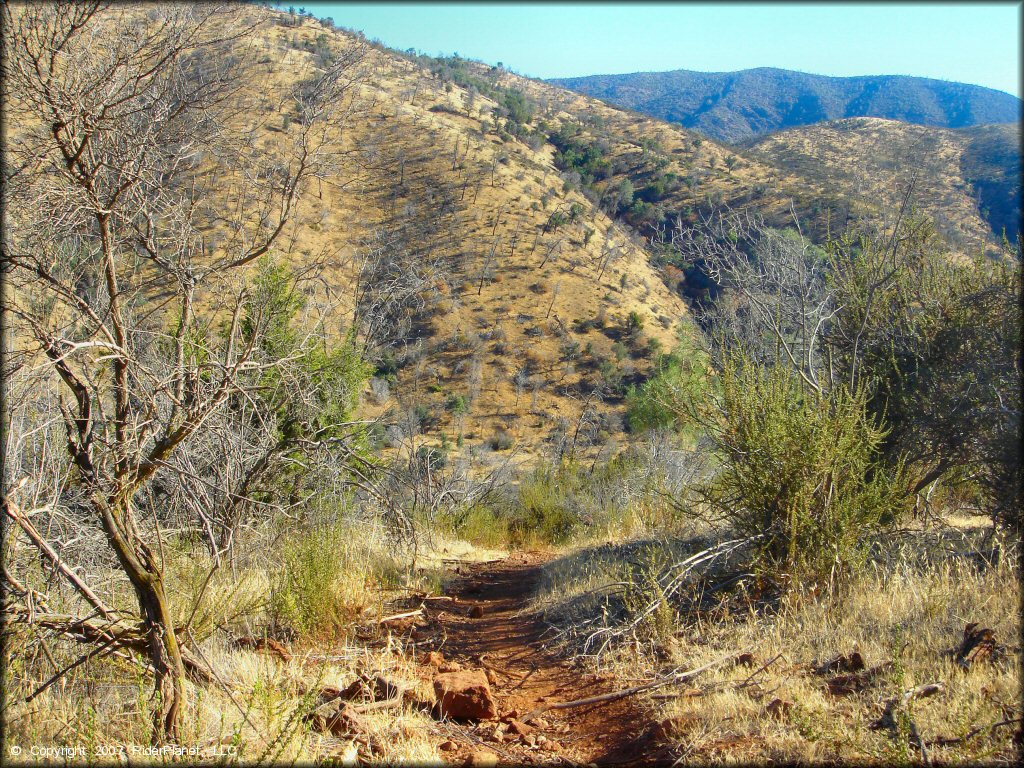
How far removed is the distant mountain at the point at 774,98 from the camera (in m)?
41.1

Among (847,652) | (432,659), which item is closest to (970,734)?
(847,652)

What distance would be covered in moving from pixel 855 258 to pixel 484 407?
25.5 meters

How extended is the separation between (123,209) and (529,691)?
3.90m

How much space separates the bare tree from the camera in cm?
335

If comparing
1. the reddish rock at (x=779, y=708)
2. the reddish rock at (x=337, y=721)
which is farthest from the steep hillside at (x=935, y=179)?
the reddish rock at (x=337, y=721)

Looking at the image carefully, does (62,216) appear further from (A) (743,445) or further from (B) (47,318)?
(A) (743,445)

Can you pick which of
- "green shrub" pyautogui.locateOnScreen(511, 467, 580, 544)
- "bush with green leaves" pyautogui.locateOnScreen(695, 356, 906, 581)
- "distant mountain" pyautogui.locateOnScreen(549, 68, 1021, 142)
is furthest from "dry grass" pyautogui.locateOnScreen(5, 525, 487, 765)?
"distant mountain" pyautogui.locateOnScreen(549, 68, 1021, 142)

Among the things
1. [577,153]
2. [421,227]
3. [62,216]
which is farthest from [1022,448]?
[577,153]

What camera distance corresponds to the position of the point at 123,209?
367 cm

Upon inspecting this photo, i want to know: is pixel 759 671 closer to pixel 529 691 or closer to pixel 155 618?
pixel 529 691

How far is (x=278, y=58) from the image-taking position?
25.0 feet

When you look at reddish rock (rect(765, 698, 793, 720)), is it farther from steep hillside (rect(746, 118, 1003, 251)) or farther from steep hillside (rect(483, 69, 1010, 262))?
steep hillside (rect(746, 118, 1003, 251))

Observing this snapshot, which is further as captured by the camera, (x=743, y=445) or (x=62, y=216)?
(x=743, y=445)

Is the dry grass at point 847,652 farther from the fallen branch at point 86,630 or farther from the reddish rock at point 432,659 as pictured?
the fallen branch at point 86,630
